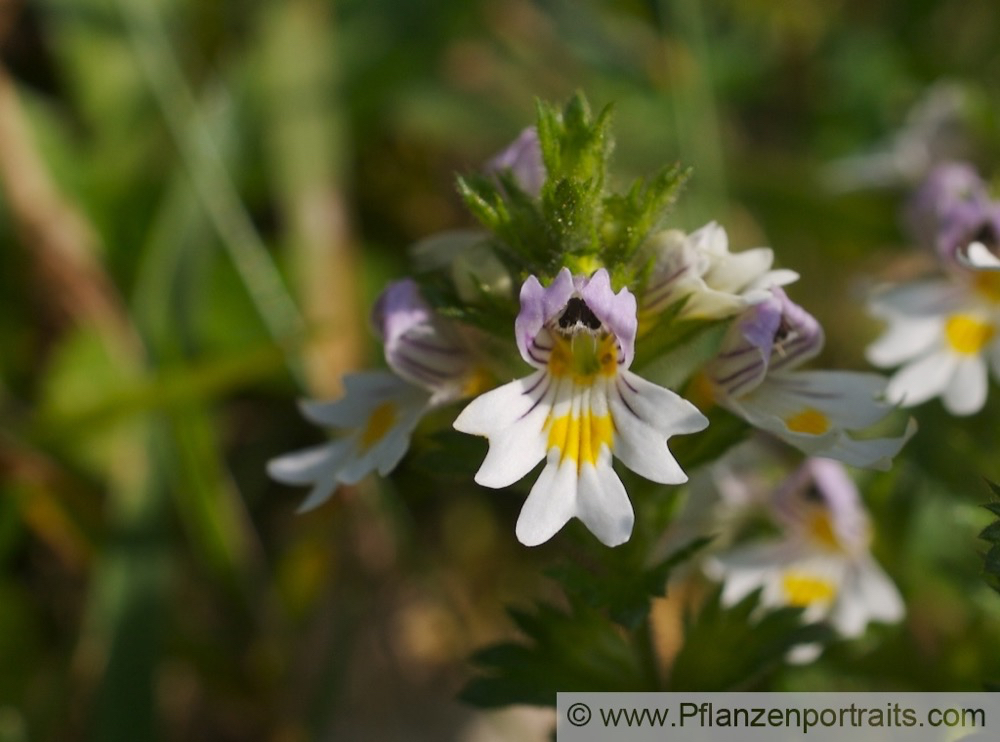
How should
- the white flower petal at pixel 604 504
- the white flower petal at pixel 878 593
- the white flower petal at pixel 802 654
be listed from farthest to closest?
the white flower petal at pixel 878 593 → the white flower petal at pixel 802 654 → the white flower petal at pixel 604 504

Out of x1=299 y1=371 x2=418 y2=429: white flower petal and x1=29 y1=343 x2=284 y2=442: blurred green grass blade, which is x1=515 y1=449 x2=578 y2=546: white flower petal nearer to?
x1=299 y1=371 x2=418 y2=429: white flower petal

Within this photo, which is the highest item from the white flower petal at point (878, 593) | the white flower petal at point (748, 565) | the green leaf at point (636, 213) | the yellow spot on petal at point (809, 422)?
the green leaf at point (636, 213)

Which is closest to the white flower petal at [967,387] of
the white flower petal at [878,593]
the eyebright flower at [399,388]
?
the white flower petal at [878,593]

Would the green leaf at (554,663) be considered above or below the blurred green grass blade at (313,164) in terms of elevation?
below

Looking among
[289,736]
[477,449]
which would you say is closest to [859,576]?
[477,449]

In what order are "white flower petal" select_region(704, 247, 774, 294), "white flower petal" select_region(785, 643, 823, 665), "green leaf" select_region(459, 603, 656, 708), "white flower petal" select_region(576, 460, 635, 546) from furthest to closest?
"white flower petal" select_region(785, 643, 823, 665) < "green leaf" select_region(459, 603, 656, 708) < "white flower petal" select_region(704, 247, 774, 294) < "white flower petal" select_region(576, 460, 635, 546)
